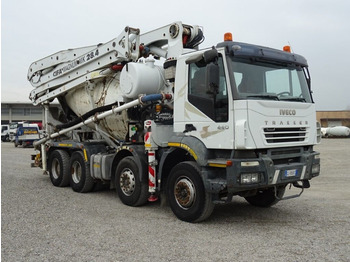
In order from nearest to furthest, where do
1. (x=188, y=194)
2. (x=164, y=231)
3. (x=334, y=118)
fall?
(x=164, y=231) → (x=188, y=194) → (x=334, y=118)

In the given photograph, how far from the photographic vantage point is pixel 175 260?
4.55 meters

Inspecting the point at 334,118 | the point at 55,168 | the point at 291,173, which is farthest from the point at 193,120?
the point at 334,118

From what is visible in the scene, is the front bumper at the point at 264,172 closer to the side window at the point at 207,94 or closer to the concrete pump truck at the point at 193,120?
the concrete pump truck at the point at 193,120

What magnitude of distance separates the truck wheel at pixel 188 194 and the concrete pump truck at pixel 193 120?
0.06 feet

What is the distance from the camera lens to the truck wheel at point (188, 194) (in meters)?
6.00

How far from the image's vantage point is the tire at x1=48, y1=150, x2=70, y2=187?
32.9 ft

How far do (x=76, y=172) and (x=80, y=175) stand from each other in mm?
317

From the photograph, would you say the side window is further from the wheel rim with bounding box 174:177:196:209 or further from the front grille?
the wheel rim with bounding box 174:177:196:209

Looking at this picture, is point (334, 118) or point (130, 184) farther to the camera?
point (334, 118)

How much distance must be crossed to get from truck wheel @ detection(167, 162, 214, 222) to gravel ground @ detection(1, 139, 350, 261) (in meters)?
0.21

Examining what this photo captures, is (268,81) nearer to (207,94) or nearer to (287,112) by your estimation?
(287,112)

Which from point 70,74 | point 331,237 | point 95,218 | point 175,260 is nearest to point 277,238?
point 331,237

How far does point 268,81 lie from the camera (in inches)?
240

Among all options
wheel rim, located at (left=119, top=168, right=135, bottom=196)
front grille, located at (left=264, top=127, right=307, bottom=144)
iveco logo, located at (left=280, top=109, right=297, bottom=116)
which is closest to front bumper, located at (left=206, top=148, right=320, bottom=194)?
front grille, located at (left=264, top=127, right=307, bottom=144)
